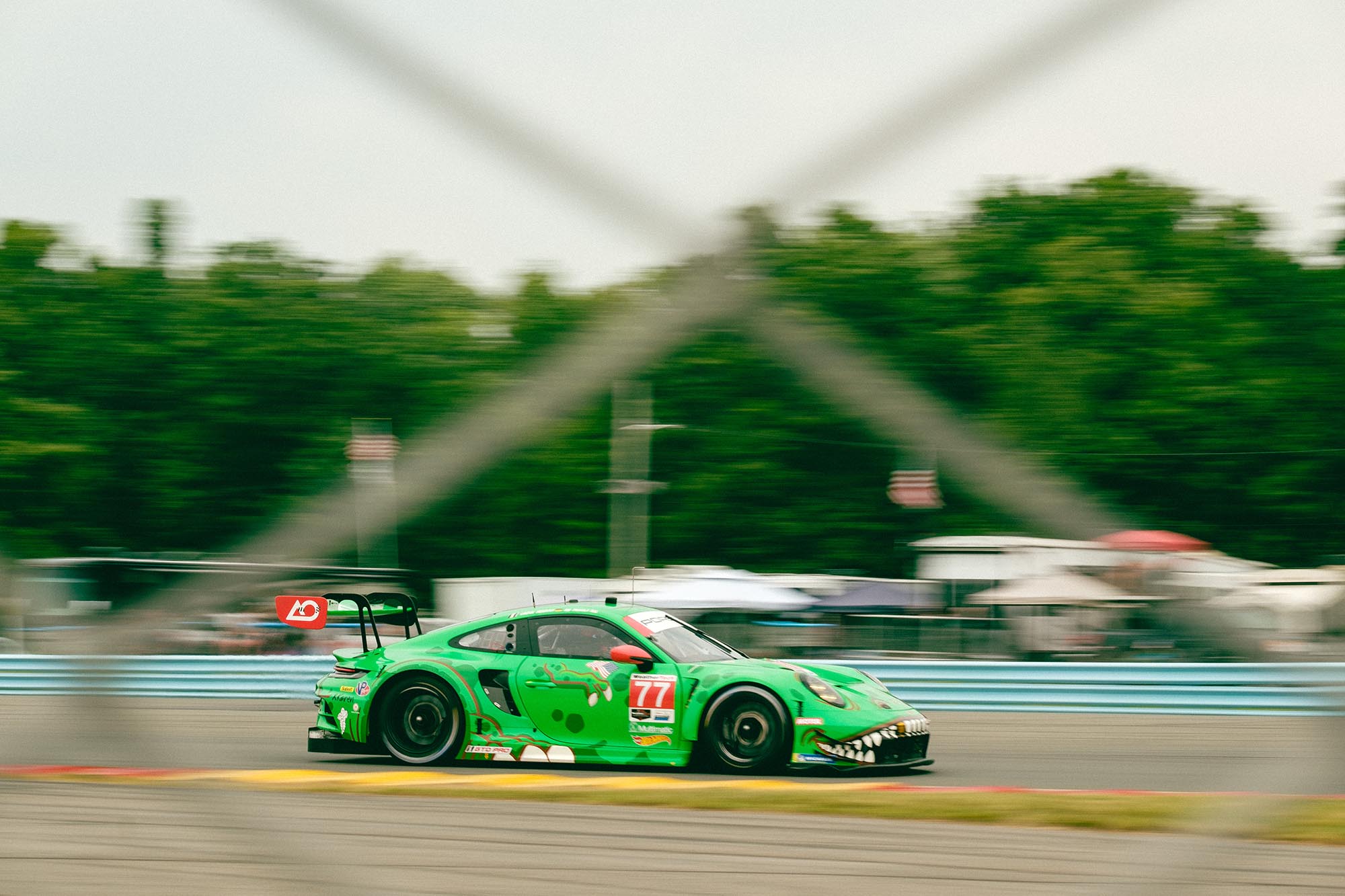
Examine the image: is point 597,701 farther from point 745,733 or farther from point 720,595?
point 720,595

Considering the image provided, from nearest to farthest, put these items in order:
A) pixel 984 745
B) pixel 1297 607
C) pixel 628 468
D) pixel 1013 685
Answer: pixel 1297 607 → pixel 628 468 → pixel 984 745 → pixel 1013 685

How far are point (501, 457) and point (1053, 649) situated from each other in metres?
13.7

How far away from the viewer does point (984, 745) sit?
916cm

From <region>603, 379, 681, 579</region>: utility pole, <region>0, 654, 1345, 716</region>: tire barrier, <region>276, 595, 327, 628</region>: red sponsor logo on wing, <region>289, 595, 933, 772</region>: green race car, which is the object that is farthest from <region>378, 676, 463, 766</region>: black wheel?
<region>276, 595, 327, 628</region>: red sponsor logo on wing

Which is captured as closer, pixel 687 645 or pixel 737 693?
pixel 737 693

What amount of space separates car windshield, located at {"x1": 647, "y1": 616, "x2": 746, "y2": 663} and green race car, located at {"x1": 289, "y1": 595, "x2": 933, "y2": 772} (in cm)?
1

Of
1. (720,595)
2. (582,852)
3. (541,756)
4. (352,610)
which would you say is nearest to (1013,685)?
(541,756)

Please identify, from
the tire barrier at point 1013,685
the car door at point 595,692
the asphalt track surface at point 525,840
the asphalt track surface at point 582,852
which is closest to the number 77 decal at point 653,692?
the car door at point 595,692

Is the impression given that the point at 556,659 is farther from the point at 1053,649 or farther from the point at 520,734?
the point at 1053,649

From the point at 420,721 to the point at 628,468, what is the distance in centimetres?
392

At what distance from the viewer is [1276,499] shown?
32.3 feet

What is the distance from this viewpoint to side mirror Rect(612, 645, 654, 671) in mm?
7375

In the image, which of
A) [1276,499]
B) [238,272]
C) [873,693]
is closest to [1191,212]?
[238,272]

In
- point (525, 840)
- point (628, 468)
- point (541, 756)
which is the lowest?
point (541, 756)
